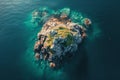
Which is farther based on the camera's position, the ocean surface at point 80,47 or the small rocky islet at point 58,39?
the small rocky islet at point 58,39

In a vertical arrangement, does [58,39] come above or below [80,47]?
above

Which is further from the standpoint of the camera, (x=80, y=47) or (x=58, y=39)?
(x=80, y=47)

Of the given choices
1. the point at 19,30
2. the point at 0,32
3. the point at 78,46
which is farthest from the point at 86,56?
the point at 0,32

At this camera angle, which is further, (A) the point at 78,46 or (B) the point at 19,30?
(B) the point at 19,30

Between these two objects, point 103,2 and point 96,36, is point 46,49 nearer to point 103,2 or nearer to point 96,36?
point 96,36

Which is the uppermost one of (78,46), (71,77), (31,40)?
(31,40)
